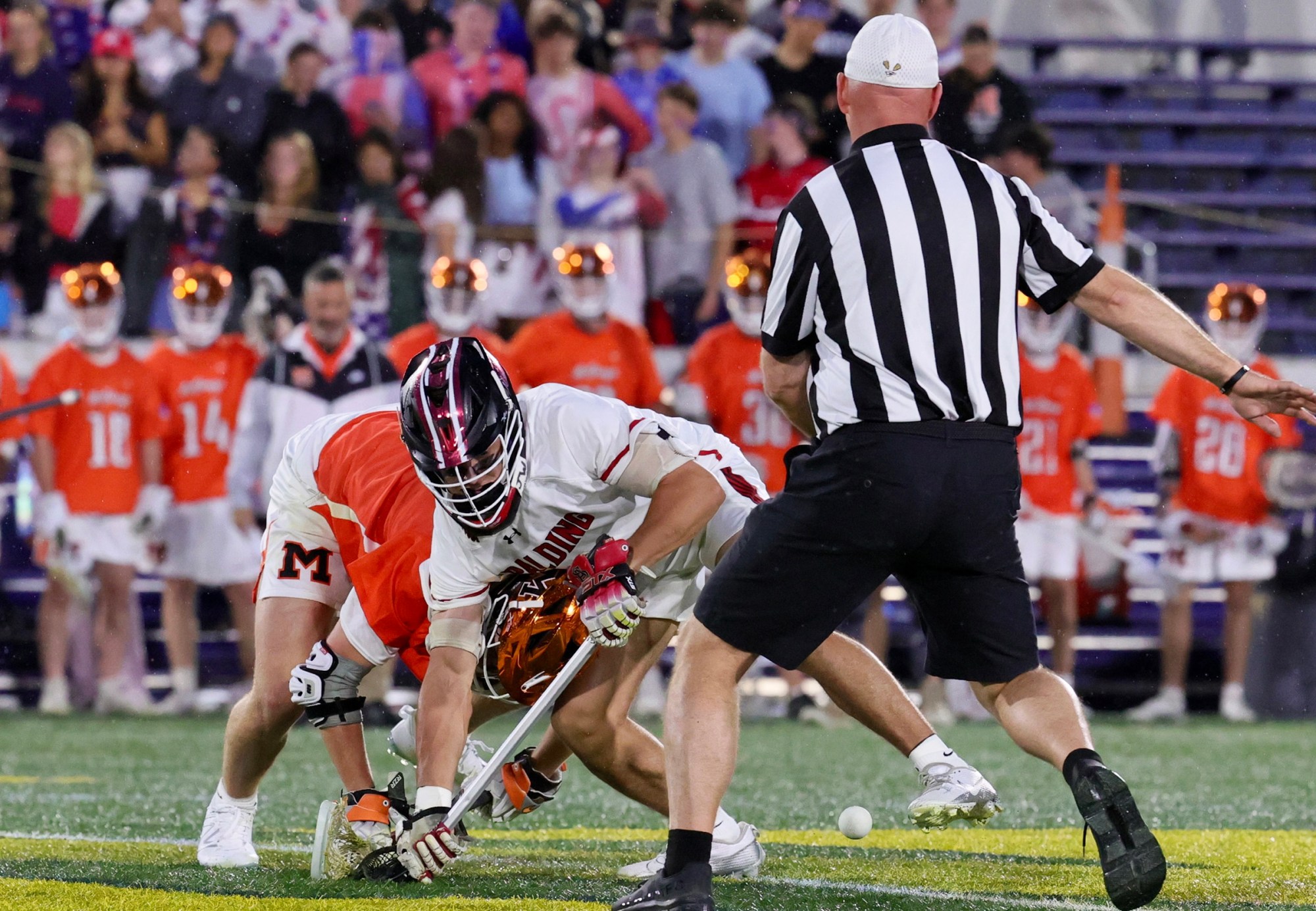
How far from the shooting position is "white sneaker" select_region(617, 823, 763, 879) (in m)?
4.12

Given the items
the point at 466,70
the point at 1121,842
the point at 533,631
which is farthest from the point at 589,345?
the point at 1121,842

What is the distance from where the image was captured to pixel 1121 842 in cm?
320

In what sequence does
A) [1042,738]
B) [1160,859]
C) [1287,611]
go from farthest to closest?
[1287,611] < [1042,738] < [1160,859]

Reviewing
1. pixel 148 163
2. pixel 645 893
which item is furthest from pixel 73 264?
pixel 645 893

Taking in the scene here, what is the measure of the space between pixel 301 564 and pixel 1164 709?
6.17 m

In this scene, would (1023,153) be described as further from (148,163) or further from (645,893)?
(645,893)

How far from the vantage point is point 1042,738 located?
3445mm

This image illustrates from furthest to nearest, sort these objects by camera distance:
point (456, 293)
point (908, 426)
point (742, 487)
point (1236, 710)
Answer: point (1236, 710) < point (456, 293) < point (742, 487) < point (908, 426)

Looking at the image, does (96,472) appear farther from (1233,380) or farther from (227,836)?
(1233,380)

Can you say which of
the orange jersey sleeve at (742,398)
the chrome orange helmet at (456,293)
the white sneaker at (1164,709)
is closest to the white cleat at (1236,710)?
the white sneaker at (1164,709)

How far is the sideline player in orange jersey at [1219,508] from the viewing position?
9.49 m

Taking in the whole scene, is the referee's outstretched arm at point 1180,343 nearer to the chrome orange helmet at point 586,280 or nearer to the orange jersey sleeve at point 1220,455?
the chrome orange helmet at point 586,280

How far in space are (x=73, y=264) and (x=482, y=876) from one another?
22.8ft

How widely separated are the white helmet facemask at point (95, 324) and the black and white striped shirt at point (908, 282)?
691 centimetres
